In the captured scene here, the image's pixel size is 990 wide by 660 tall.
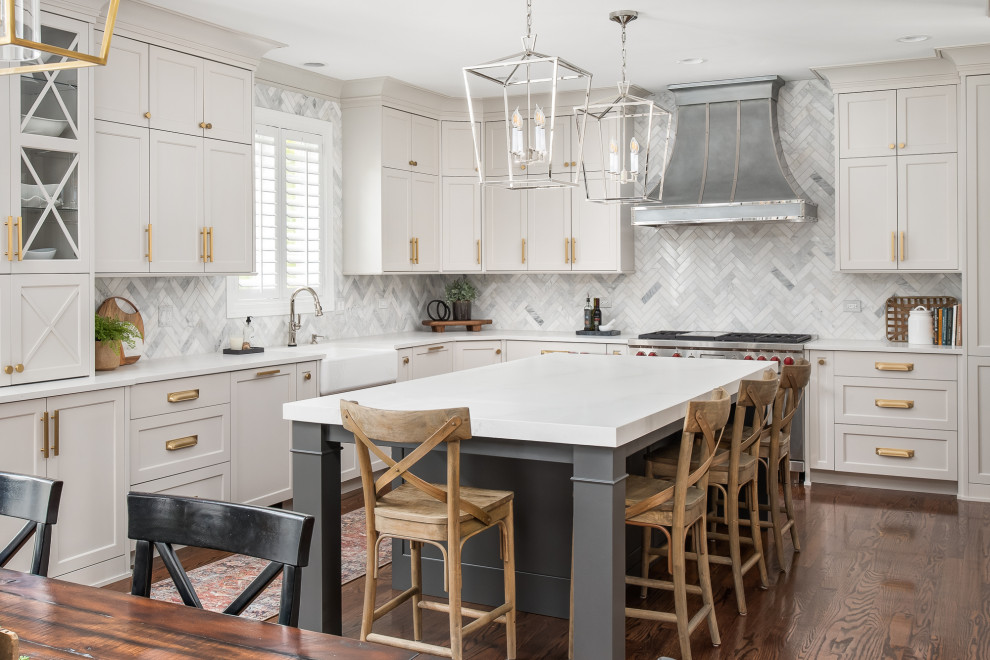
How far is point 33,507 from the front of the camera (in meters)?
2.00

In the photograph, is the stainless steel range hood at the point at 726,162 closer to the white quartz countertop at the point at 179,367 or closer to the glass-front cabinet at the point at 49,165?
the white quartz countertop at the point at 179,367

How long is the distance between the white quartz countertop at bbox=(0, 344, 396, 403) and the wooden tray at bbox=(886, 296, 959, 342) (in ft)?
11.1

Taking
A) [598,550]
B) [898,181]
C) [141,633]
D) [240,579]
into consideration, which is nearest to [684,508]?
[598,550]

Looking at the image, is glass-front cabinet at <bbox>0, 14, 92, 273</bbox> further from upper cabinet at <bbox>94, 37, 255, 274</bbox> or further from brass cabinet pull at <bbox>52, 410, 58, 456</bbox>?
brass cabinet pull at <bbox>52, 410, 58, 456</bbox>

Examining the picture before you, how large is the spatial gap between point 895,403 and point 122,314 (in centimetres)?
444

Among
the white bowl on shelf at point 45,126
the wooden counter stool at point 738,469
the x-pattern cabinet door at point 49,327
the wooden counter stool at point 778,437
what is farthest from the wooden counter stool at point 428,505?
the white bowl on shelf at point 45,126

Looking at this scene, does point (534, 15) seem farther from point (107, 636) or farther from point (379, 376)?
point (107, 636)

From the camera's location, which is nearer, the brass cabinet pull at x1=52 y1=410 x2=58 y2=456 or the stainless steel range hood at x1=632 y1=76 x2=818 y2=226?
the brass cabinet pull at x1=52 y1=410 x2=58 y2=456

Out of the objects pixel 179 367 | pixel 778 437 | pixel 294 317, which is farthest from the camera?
pixel 294 317

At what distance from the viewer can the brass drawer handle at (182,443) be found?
13.9ft

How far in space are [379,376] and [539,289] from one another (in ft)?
6.74

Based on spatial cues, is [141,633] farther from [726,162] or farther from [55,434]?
[726,162]

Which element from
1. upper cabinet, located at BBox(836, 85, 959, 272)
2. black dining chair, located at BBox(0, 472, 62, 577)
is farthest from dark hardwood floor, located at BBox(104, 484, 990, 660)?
upper cabinet, located at BBox(836, 85, 959, 272)

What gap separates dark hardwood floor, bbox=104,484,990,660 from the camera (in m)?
3.21
